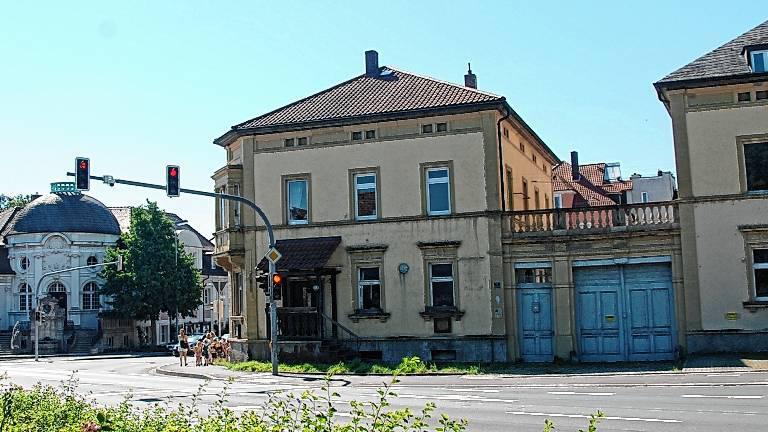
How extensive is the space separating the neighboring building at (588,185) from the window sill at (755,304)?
25.3m

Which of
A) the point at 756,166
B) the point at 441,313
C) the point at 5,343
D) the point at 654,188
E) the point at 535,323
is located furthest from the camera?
the point at 5,343

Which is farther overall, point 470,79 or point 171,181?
point 470,79

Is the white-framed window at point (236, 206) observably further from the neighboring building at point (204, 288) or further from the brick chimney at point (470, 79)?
the neighboring building at point (204, 288)

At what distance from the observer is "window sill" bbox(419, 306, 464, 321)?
2817 centimetres

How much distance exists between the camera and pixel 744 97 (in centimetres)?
2552

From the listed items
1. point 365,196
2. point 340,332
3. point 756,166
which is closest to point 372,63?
point 365,196

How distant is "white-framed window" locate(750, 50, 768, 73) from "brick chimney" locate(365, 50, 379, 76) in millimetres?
14007

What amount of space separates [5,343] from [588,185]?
42.4 m

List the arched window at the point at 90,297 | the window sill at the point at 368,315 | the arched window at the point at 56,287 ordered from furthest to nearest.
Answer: the arched window at the point at 90,297 → the arched window at the point at 56,287 → the window sill at the point at 368,315

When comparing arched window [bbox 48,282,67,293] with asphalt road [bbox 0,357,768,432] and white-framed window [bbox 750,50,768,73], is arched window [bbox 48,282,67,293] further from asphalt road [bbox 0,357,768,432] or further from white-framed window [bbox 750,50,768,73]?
white-framed window [bbox 750,50,768,73]

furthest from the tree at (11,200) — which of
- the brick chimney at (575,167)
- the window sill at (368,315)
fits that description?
the window sill at (368,315)

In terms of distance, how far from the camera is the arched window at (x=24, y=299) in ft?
213

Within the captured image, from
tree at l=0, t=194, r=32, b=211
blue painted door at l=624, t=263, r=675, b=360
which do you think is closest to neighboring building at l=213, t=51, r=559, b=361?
blue painted door at l=624, t=263, r=675, b=360

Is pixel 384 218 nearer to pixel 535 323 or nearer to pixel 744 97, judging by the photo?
pixel 535 323
